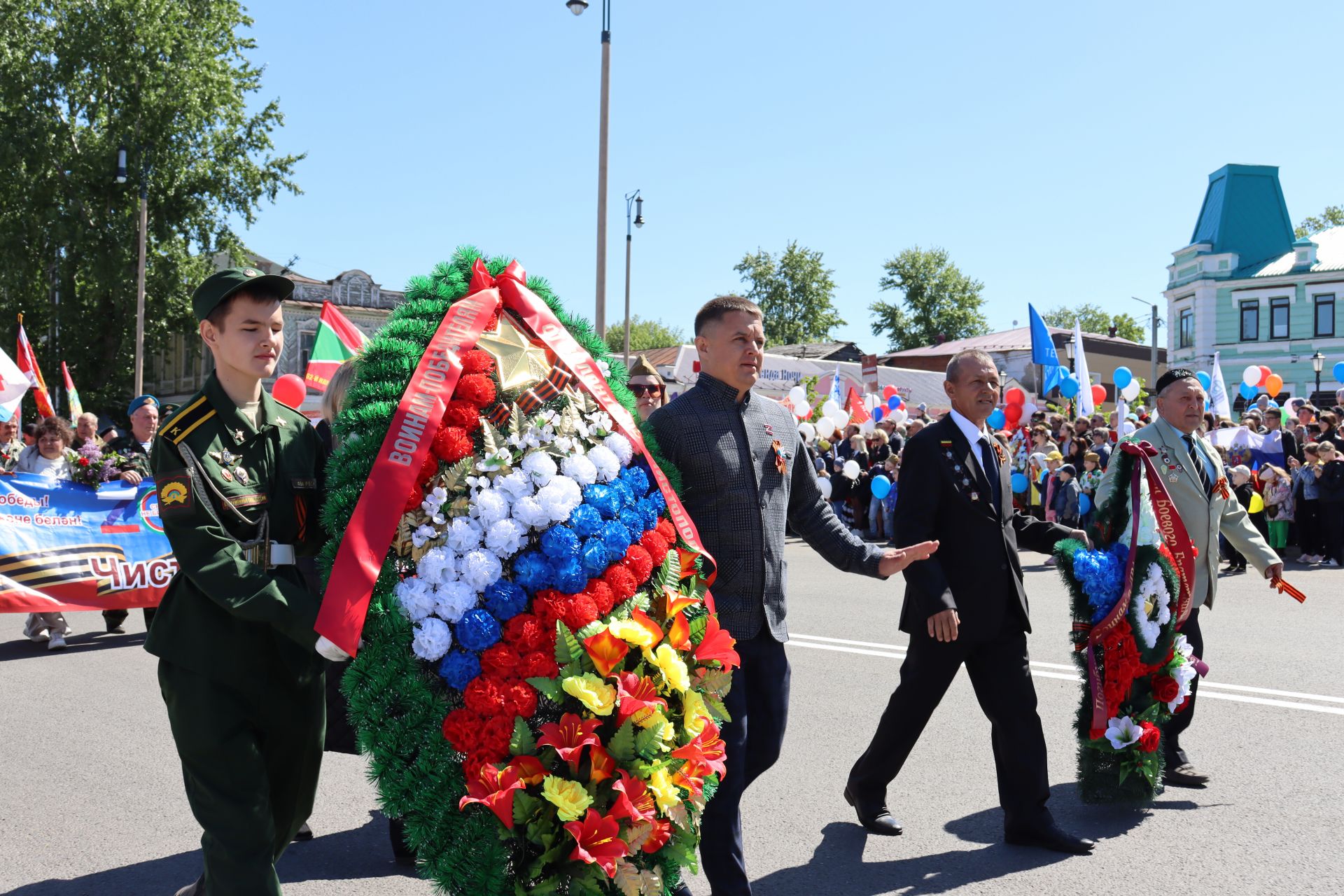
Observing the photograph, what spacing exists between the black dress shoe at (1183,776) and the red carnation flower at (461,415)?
13.0 feet

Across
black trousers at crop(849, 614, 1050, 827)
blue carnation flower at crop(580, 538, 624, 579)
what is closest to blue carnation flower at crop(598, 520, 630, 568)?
blue carnation flower at crop(580, 538, 624, 579)

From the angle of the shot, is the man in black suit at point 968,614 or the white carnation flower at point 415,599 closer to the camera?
the white carnation flower at point 415,599

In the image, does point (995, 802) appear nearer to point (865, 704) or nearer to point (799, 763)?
point (799, 763)

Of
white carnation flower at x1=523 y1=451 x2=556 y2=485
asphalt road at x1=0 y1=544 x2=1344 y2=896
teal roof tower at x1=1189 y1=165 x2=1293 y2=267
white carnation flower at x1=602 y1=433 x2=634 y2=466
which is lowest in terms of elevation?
asphalt road at x1=0 y1=544 x2=1344 y2=896

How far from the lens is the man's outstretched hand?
4.06m

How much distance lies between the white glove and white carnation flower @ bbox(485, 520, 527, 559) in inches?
18.1

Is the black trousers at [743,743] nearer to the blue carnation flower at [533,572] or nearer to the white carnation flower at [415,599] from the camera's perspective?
the blue carnation flower at [533,572]

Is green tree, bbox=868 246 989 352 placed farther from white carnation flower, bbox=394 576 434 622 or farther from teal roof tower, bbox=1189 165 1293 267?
white carnation flower, bbox=394 576 434 622

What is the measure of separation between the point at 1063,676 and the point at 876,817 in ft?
10.8

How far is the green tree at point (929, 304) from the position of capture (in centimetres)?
7700

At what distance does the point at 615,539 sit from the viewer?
3.08m

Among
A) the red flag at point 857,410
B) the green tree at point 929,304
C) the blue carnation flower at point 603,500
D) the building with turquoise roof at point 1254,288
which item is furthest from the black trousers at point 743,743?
the green tree at point 929,304

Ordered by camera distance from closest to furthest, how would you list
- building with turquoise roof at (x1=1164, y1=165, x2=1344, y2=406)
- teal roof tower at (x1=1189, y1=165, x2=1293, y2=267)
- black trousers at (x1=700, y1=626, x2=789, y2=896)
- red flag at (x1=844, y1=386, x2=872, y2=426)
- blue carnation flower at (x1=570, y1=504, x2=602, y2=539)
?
blue carnation flower at (x1=570, y1=504, x2=602, y2=539) < black trousers at (x1=700, y1=626, x2=789, y2=896) < red flag at (x1=844, y1=386, x2=872, y2=426) < building with turquoise roof at (x1=1164, y1=165, x2=1344, y2=406) < teal roof tower at (x1=1189, y1=165, x2=1293, y2=267)

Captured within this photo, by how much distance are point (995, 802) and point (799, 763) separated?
3.19ft
